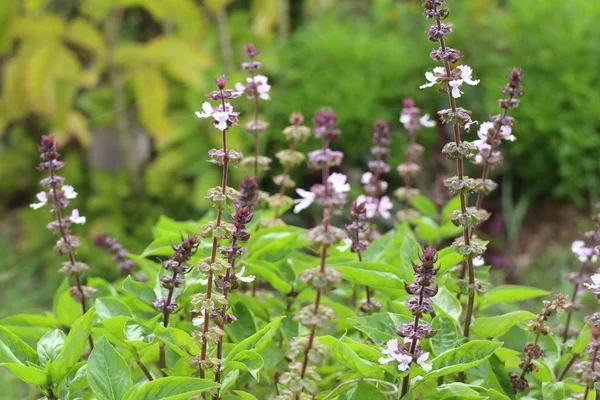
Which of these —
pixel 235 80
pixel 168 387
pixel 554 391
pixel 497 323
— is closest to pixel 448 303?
pixel 497 323

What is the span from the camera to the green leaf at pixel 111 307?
1.48 metres

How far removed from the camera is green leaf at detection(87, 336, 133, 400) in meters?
1.26

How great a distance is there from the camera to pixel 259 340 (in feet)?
4.41

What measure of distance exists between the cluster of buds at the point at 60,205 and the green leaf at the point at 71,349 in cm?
29

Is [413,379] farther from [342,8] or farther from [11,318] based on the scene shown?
[342,8]

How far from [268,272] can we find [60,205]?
A: 1.34ft

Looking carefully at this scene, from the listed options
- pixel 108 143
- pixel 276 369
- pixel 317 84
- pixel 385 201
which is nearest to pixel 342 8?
pixel 317 84

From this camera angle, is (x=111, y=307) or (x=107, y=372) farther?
(x=111, y=307)

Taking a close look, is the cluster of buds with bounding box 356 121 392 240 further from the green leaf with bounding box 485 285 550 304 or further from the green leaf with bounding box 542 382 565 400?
the green leaf with bounding box 542 382 565 400

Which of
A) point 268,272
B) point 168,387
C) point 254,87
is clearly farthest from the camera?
point 254,87

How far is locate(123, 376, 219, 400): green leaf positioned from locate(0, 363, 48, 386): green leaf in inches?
6.6

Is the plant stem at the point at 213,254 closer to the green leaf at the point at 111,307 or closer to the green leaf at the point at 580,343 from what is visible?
the green leaf at the point at 111,307

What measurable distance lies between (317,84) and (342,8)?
Result: 1330 millimetres

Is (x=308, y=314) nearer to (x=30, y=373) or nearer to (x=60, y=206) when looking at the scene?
(x=30, y=373)
